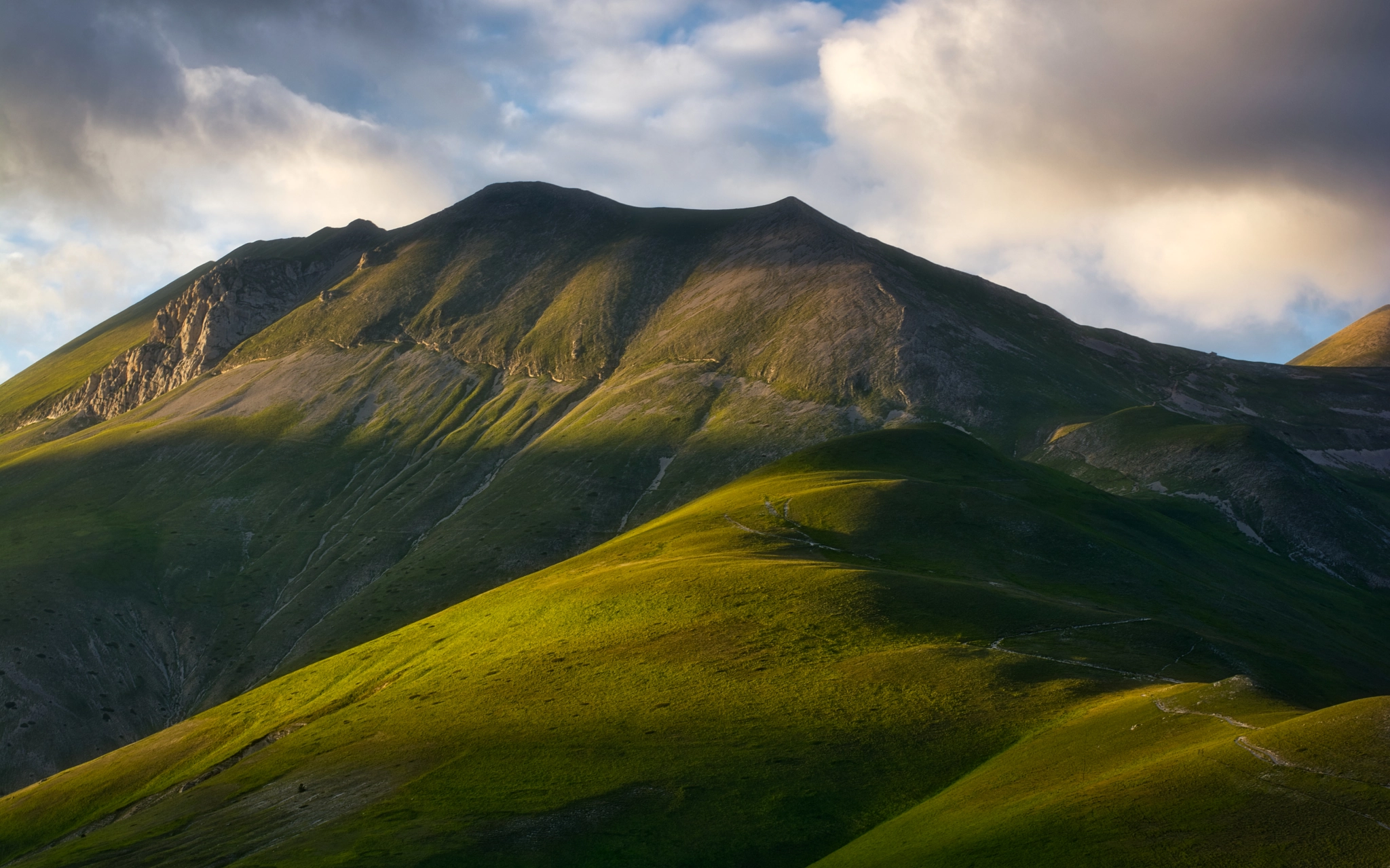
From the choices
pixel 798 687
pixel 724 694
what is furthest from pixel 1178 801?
pixel 724 694

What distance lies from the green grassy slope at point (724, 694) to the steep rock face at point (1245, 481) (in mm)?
24336

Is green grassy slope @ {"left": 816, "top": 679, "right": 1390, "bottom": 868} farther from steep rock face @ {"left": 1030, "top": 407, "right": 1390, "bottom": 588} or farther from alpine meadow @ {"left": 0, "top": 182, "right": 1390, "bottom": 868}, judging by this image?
steep rock face @ {"left": 1030, "top": 407, "right": 1390, "bottom": 588}

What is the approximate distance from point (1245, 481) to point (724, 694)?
372 feet

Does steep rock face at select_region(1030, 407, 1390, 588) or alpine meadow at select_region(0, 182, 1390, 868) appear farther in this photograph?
steep rock face at select_region(1030, 407, 1390, 588)

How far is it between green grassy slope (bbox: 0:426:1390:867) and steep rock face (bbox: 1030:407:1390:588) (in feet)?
79.8

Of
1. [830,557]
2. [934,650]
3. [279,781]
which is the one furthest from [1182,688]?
[279,781]

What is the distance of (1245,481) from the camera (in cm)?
14325

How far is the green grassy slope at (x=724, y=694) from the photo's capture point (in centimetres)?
4809

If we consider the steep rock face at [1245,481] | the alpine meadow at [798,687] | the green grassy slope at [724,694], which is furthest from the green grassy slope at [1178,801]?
the steep rock face at [1245,481]

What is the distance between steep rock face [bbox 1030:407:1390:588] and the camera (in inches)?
5162

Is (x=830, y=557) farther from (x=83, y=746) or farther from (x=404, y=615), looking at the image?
(x=83, y=746)

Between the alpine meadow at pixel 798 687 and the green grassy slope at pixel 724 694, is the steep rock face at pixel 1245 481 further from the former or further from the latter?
the green grassy slope at pixel 724 694

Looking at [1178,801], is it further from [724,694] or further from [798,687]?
[724,694]

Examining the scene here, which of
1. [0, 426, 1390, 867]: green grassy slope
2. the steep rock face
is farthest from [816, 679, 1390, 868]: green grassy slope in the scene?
the steep rock face
